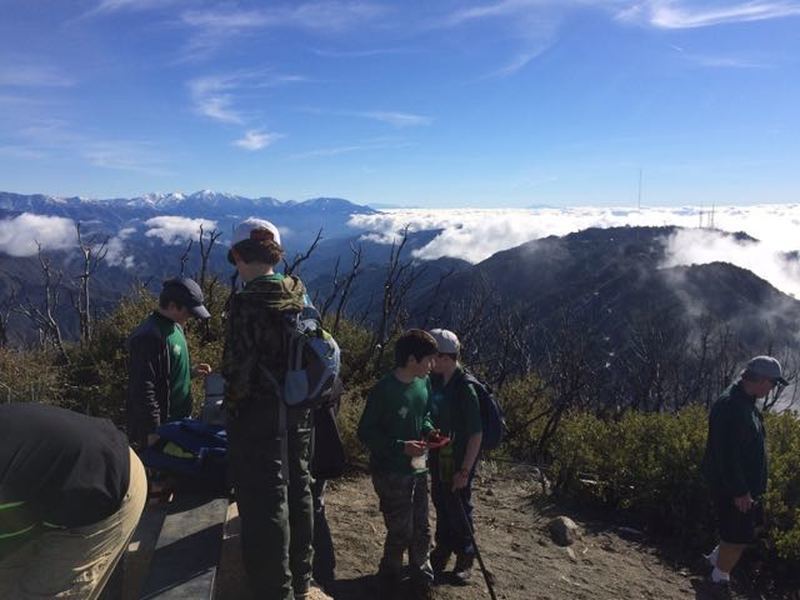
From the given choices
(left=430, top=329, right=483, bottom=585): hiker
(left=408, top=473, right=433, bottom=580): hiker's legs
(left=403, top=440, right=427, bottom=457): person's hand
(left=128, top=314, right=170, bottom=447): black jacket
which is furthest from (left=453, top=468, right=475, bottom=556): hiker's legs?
(left=128, top=314, right=170, bottom=447): black jacket

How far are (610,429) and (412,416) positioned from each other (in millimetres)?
4966

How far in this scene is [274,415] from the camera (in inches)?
128

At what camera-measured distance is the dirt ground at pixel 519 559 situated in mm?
4602

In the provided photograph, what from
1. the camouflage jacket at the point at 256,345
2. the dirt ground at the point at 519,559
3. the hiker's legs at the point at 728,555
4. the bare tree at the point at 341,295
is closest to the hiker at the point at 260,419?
the camouflage jacket at the point at 256,345

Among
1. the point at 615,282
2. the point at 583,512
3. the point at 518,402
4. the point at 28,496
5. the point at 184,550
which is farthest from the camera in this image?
the point at 615,282

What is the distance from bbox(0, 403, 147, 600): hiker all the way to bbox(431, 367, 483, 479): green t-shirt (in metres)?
2.47

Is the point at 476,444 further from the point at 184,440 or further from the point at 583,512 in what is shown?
the point at 583,512

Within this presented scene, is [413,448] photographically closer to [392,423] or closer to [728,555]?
[392,423]

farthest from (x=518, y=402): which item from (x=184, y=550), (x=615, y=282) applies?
(x=615, y=282)

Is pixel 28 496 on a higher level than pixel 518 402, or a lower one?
higher

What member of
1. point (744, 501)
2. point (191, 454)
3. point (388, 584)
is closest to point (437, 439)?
Answer: point (388, 584)

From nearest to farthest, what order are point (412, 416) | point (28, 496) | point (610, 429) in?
point (28, 496)
point (412, 416)
point (610, 429)

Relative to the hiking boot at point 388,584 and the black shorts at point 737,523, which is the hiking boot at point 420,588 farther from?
the black shorts at point 737,523

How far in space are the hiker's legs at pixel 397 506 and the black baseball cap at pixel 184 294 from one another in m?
1.64
